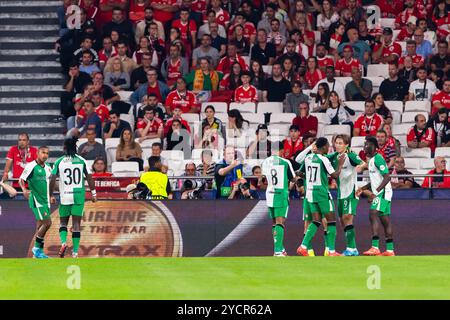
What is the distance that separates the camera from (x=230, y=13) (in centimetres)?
3266

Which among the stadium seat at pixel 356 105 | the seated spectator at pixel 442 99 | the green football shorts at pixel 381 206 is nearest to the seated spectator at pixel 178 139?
the stadium seat at pixel 356 105

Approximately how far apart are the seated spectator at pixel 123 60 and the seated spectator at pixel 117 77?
0.09 meters

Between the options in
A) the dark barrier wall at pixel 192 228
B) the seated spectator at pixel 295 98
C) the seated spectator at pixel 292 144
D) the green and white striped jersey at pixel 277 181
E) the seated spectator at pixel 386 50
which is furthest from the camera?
the seated spectator at pixel 386 50

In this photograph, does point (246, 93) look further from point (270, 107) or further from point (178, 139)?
point (178, 139)

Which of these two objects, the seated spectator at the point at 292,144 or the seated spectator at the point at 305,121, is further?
the seated spectator at the point at 305,121

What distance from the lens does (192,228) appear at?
26.1 meters

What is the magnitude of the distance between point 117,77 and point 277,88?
143 inches

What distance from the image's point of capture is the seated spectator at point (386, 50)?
31719 millimetres

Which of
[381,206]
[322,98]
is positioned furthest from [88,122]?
[381,206]

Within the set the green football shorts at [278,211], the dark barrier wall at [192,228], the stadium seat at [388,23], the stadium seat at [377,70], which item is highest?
the stadium seat at [388,23]

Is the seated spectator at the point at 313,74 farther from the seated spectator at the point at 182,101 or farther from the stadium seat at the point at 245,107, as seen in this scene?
the seated spectator at the point at 182,101

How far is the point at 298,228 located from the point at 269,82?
5131 millimetres

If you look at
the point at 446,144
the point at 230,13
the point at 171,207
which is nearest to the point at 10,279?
the point at 171,207

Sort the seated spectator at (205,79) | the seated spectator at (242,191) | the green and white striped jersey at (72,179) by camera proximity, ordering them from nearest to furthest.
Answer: the green and white striped jersey at (72,179)
the seated spectator at (242,191)
the seated spectator at (205,79)
